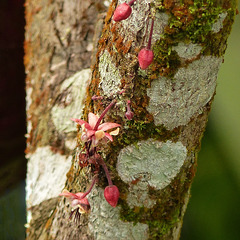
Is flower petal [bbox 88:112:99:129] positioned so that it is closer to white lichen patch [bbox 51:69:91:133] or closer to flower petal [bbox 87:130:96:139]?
flower petal [bbox 87:130:96:139]

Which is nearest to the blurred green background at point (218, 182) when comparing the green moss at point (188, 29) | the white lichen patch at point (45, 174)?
the white lichen patch at point (45, 174)

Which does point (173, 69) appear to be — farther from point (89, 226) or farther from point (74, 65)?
point (74, 65)

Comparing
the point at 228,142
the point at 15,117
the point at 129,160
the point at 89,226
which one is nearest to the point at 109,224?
the point at 89,226

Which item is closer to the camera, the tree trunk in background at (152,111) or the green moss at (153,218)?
the tree trunk in background at (152,111)

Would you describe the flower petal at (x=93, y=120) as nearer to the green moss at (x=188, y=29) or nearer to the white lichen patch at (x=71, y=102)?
the green moss at (x=188, y=29)

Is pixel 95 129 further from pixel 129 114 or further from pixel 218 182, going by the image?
pixel 218 182

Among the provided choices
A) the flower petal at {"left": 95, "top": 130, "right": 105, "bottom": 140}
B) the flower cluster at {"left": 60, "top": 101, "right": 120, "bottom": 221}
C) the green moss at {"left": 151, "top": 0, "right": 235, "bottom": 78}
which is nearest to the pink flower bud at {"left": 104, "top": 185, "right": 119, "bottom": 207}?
the flower cluster at {"left": 60, "top": 101, "right": 120, "bottom": 221}
